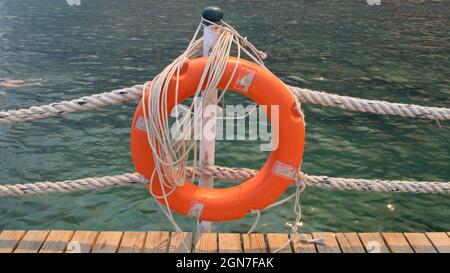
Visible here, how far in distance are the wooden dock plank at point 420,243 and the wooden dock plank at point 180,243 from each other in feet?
4.82

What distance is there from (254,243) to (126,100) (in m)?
1.24

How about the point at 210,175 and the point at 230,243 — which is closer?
the point at 210,175

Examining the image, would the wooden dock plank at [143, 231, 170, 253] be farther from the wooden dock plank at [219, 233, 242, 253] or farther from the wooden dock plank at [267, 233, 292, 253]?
the wooden dock plank at [267, 233, 292, 253]

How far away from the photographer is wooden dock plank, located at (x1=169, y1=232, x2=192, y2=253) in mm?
2803

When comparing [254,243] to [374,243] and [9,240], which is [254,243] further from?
[9,240]

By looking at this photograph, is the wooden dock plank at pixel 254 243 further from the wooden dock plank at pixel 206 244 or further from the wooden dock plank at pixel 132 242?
the wooden dock plank at pixel 132 242

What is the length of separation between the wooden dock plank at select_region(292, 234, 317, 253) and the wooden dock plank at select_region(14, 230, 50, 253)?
5.39 feet

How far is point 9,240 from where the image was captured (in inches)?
113

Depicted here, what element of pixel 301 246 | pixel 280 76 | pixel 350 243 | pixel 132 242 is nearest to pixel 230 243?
pixel 301 246

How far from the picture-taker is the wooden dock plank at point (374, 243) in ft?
9.31

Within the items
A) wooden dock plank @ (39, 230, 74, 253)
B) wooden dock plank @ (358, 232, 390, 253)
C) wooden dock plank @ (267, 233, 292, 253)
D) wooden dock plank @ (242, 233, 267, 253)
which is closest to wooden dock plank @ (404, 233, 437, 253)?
wooden dock plank @ (358, 232, 390, 253)

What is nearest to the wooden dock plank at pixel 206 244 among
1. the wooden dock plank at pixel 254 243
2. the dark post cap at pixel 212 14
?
the wooden dock plank at pixel 254 243
